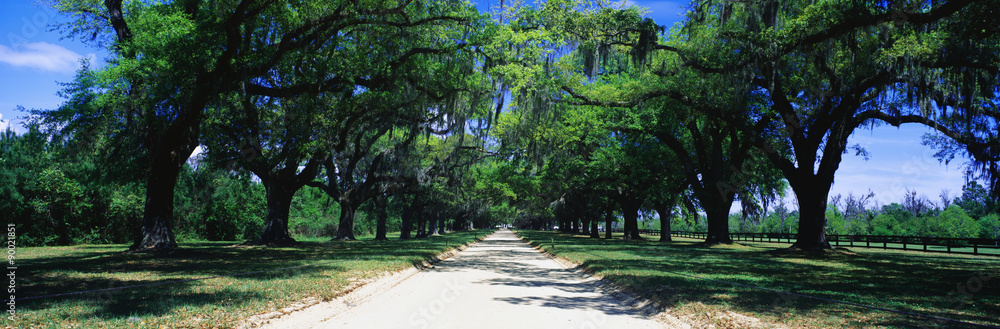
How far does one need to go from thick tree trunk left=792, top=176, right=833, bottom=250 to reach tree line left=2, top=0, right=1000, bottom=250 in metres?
0.08

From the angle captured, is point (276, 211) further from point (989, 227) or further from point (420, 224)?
point (989, 227)

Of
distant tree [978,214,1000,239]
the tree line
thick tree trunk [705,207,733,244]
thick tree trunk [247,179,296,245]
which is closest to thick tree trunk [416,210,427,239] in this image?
the tree line

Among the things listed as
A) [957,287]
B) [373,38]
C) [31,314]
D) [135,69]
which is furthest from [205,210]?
[957,287]

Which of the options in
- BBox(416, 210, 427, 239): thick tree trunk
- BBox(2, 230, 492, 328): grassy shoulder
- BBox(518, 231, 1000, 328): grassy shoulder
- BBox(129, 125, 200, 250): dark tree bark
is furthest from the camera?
BBox(416, 210, 427, 239): thick tree trunk

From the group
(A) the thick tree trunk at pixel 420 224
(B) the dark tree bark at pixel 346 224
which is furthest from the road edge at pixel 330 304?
(A) the thick tree trunk at pixel 420 224

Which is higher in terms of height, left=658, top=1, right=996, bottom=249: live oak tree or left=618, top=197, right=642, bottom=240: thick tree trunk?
left=658, top=1, right=996, bottom=249: live oak tree

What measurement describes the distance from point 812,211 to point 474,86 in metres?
15.6

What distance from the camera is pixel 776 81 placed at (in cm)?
2070

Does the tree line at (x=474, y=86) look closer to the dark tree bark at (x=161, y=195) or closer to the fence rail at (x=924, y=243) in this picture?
the dark tree bark at (x=161, y=195)

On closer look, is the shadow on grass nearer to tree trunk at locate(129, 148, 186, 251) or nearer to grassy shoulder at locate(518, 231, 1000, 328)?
tree trunk at locate(129, 148, 186, 251)

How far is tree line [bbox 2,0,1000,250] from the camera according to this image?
15.0 m

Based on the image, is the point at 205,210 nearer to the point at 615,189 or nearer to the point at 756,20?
the point at 615,189

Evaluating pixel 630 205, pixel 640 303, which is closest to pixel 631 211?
pixel 630 205

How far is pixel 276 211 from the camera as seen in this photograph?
28.0 meters
